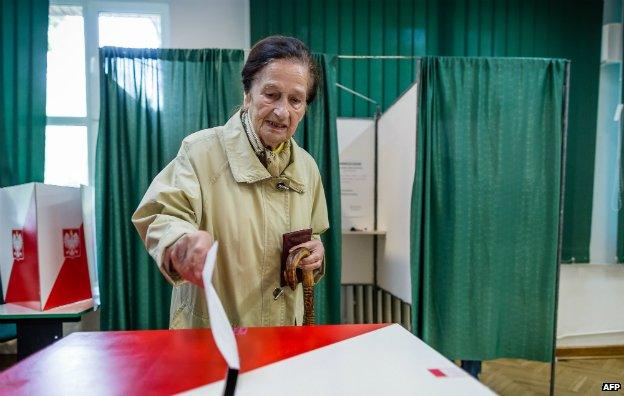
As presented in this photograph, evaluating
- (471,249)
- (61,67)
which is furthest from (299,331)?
(61,67)

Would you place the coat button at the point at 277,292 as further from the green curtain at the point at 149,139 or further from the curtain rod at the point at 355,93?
the curtain rod at the point at 355,93

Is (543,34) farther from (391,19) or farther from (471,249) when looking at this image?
(471,249)

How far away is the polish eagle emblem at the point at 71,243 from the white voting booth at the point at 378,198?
1.64 meters

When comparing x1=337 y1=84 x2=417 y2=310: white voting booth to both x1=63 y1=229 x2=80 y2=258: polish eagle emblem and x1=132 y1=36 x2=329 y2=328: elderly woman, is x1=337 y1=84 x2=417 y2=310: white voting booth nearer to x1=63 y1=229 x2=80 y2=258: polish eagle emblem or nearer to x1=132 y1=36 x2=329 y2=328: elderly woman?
x1=132 y1=36 x2=329 y2=328: elderly woman

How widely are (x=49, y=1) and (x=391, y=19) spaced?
247 cm

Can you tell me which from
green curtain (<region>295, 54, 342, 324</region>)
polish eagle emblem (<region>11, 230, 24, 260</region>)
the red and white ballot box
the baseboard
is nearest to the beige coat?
green curtain (<region>295, 54, 342, 324</region>)

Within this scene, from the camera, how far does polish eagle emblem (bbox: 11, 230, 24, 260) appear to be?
1.91m

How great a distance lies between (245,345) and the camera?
63 centimetres

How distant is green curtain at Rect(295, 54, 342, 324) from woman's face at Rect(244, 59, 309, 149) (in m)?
1.08

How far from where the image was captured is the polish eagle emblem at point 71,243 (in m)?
2.00

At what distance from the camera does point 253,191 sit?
3.27ft

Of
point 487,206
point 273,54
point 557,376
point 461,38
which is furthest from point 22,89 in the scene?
point 557,376

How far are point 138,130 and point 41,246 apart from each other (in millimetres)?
787

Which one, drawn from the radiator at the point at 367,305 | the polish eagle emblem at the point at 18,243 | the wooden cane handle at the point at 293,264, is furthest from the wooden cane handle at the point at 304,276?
the polish eagle emblem at the point at 18,243
